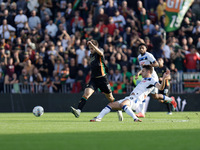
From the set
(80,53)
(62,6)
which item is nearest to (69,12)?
(62,6)

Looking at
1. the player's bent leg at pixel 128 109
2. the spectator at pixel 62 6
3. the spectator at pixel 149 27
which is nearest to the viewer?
the player's bent leg at pixel 128 109

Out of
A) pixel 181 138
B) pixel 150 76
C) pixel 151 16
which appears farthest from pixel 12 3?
pixel 181 138

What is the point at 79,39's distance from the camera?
22.4 m

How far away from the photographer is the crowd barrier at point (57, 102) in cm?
2114

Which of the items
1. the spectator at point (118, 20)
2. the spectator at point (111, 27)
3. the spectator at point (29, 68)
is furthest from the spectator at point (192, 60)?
the spectator at point (29, 68)

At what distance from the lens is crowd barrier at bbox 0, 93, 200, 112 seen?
2114cm

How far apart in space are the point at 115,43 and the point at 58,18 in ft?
11.8

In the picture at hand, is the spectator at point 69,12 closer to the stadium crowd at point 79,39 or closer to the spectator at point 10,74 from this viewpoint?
the stadium crowd at point 79,39

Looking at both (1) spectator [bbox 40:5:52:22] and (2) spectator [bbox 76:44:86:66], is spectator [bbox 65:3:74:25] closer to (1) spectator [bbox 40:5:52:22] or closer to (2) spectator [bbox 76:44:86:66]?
(1) spectator [bbox 40:5:52:22]

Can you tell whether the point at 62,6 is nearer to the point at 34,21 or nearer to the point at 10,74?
the point at 34,21

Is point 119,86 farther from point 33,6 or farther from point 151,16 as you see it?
point 33,6

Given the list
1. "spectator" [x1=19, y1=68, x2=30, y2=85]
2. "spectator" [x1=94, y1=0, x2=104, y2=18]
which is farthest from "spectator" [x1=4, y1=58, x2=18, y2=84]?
"spectator" [x1=94, y1=0, x2=104, y2=18]

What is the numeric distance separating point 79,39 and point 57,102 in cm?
333

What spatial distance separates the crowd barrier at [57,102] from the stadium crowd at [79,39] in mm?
552
